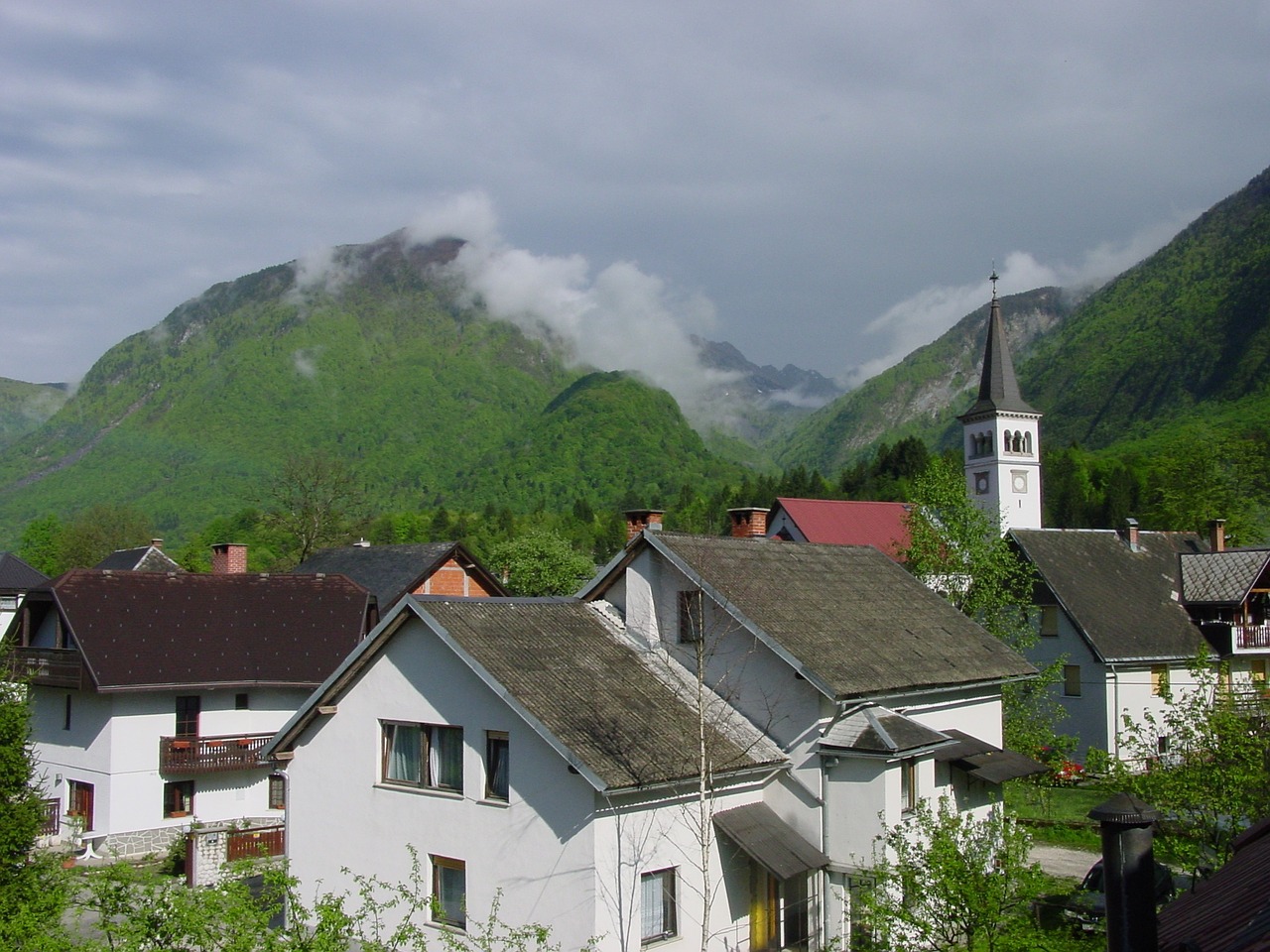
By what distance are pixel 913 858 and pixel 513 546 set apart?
53.1 metres

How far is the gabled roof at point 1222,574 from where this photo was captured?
40469mm

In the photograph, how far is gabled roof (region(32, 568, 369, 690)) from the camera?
30438mm

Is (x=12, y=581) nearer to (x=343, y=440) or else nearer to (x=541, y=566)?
(x=541, y=566)

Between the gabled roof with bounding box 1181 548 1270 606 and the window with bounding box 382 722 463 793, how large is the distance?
33.6 m

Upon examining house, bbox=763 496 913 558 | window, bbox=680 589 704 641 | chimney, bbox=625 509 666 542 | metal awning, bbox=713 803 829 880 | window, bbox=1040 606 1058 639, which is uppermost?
house, bbox=763 496 913 558

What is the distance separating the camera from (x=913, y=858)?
1439cm

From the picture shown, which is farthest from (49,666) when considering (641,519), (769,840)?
(769,840)

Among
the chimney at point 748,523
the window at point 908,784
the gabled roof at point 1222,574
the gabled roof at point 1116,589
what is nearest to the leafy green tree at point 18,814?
the window at point 908,784

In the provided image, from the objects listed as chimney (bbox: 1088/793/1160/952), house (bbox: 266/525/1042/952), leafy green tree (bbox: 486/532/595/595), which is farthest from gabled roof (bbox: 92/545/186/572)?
chimney (bbox: 1088/793/1160/952)

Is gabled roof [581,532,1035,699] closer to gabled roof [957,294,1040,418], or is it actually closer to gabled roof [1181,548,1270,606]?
gabled roof [1181,548,1270,606]

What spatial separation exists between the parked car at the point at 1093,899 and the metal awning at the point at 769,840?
14.7 feet

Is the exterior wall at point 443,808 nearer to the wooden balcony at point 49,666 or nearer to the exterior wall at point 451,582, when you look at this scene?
the wooden balcony at point 49,666

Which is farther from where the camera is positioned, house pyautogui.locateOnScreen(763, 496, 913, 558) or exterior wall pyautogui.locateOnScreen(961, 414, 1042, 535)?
exterior wall pyautogui.locateOnScreen(961, 414, 1042, 535)

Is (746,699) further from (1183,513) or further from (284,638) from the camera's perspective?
(1183,513)
